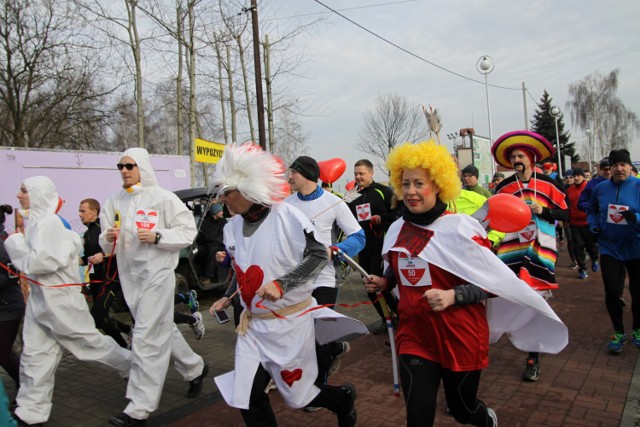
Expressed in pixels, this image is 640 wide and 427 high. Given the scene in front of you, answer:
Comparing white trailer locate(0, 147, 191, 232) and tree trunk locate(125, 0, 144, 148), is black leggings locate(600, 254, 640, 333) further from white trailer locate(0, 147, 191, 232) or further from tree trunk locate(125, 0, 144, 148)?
tree trunk locate(125, 0, 144, 148)

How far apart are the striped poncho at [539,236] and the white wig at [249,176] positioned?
103 inches

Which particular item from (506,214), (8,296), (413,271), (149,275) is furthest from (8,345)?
(506,214)

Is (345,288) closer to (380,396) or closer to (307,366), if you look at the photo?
(380,396)

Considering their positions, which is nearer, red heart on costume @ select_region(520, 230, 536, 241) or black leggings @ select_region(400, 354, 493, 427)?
black leggings @ select_region(400, 354, 493, 427)

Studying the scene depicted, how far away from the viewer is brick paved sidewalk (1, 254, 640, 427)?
157 inches

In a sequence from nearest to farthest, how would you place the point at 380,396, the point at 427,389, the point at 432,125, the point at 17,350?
the point at 427,389, the point at 432,125, the point at 380,396, the point at 17,350

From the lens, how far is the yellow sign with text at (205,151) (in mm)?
11977


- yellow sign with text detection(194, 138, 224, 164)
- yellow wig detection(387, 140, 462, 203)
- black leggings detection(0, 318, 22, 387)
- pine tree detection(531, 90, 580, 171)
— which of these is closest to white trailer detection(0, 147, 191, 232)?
yellow sign with text detection(194, 138, 224, 164)

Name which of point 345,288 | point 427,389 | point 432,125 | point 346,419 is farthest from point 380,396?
point 345,288

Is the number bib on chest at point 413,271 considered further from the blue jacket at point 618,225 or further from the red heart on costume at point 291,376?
the blue jacket at point 618,225

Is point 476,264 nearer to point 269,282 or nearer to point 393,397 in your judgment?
point 269,282

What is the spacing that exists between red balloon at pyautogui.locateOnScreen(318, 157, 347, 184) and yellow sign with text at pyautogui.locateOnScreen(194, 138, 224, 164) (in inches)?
229

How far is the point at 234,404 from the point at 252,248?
85 cm

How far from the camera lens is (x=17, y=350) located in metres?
6.61
